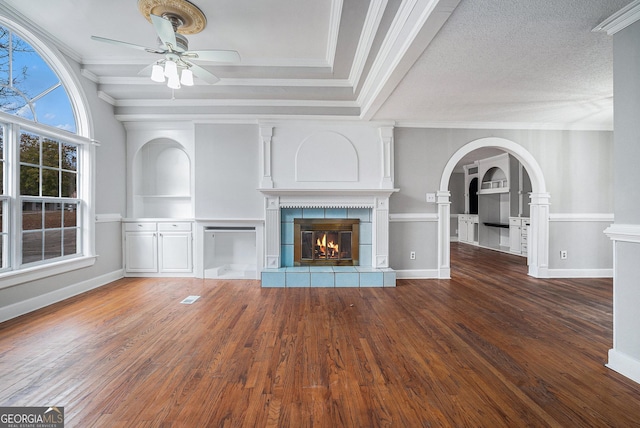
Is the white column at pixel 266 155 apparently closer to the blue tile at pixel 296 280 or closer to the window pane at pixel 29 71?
the blue tile at pixel 296 280

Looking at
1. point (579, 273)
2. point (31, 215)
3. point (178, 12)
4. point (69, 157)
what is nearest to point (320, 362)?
point (178, 12)

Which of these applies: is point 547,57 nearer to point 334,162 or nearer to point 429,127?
point 429,127

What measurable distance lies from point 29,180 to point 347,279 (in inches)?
155

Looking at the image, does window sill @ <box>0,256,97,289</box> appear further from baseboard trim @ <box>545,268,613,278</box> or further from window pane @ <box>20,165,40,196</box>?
baseboard trim @ <box>545,268,613,278</box>

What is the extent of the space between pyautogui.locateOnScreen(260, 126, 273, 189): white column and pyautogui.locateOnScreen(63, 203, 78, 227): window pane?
2.42 metres

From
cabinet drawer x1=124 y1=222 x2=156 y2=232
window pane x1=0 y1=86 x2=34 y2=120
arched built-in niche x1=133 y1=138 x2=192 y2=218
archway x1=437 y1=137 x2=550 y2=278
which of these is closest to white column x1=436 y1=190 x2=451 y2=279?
archway x1=437 y1=137 x2=550 y2=278

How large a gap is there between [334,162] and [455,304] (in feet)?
8.43

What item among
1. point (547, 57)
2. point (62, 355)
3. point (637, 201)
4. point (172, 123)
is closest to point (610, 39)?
point (547, 57)

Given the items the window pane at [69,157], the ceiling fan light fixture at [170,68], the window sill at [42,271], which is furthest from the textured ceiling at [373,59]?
the window sill at [42,271]

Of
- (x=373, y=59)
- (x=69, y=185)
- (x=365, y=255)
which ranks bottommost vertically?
(x=365, y=255)

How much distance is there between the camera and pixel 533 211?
14.9ft

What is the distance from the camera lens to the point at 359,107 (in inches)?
165

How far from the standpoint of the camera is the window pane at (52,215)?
128 inches

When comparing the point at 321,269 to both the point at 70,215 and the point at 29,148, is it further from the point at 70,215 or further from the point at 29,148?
the point at 29,148
